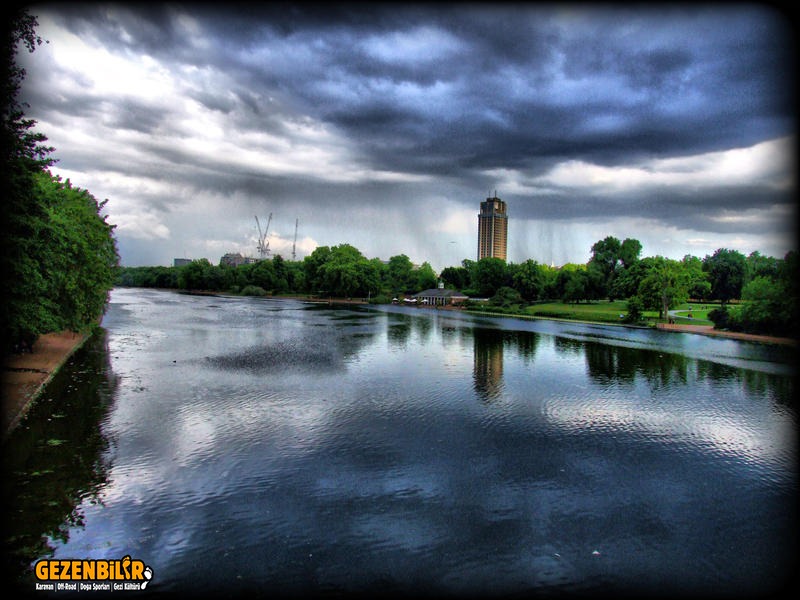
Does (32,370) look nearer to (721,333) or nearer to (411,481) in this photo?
(411,481)

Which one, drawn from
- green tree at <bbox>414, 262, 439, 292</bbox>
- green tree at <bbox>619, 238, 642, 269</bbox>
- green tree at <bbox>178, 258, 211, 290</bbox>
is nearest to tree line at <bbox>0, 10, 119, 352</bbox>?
green tree at <bbox>619, 238, 642, 269</bbox>

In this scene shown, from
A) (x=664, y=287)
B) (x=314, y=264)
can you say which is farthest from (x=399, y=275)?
(x=664, y=287)

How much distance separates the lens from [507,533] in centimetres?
891

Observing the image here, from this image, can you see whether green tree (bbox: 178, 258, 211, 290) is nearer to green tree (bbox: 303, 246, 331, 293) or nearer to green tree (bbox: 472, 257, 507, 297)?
green tree (bbox: 303, 246, 331, 293)

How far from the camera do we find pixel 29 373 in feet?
65.7

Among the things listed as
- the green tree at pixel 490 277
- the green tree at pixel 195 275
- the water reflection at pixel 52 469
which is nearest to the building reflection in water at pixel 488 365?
the water reflection at pixel 52 469

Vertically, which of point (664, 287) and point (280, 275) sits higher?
point (280, 275)

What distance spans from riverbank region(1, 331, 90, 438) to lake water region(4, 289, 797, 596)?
0.60m

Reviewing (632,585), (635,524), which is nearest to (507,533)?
Result: (632,585)

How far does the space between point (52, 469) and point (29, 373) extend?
11910 millimetres

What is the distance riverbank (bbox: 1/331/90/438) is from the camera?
14.9 metres

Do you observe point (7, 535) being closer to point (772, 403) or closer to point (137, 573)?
point (137, 573)

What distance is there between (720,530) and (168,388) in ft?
64.0

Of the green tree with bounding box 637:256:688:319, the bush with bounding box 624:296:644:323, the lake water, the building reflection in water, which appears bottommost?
the lake water
